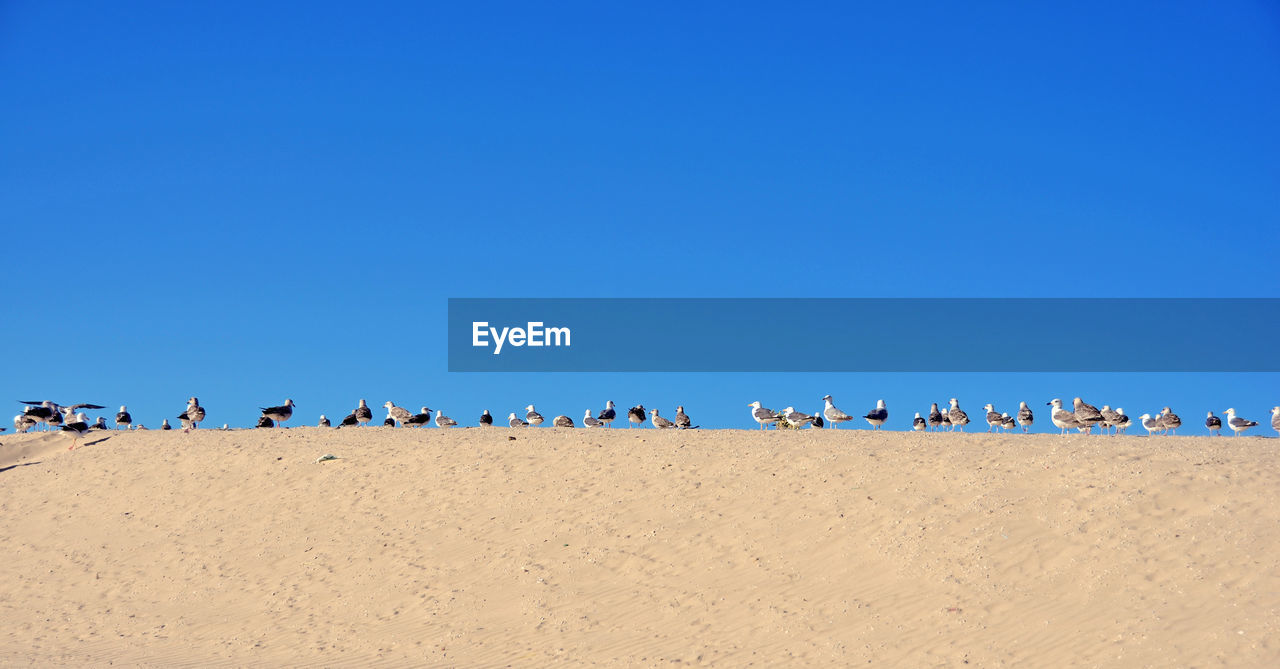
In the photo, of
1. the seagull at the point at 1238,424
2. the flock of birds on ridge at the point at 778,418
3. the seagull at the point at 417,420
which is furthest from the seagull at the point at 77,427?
the seagull at the point at 1238,424

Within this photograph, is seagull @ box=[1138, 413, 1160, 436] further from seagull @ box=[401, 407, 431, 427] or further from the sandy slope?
seagull @ box=[401, 407, 431, 427]

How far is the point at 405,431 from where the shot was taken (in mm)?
40062

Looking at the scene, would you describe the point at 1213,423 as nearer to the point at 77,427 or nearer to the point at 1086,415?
the point at 1086,415

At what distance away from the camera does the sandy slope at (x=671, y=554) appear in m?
22.6

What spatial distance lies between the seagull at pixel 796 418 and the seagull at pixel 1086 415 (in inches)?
368

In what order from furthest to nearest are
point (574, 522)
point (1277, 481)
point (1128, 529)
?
point (574, 522) → point (1277, 481) → point (1128, 529)

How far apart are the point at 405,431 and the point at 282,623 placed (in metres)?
14.5

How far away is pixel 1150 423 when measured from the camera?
43094mm

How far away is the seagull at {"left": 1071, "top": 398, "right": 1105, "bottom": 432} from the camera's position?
36875 mm

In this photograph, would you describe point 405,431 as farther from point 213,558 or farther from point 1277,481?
point 1277,481

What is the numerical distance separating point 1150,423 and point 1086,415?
7.96 m

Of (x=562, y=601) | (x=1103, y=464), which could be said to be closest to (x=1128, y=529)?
(x=1103, y=464)

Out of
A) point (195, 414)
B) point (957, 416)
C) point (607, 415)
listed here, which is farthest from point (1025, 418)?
point (195, 414)

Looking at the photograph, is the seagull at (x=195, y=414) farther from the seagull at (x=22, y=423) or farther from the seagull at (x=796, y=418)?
the seagull at (x=796, y=418)
